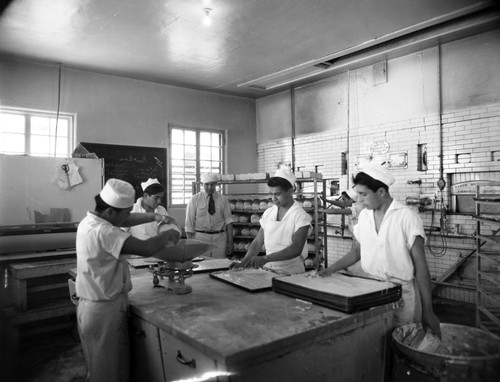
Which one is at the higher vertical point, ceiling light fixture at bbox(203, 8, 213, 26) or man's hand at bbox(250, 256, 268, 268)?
ceiling light fixture at bbox(203, 8, 213, 26)

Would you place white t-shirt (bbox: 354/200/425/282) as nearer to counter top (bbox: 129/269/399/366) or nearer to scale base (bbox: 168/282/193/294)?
counter top (bbox: 129/269/399/366)

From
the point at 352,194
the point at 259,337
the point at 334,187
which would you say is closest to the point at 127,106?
the point at 334,187

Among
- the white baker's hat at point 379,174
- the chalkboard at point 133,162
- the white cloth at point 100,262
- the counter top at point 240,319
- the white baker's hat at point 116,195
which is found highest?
the chalkboard at point 133,162

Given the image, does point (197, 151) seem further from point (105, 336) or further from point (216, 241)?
point (105, 336)

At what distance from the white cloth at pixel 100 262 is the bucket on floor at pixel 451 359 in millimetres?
1746

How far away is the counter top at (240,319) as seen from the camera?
178 centimetres

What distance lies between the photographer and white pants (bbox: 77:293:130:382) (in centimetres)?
240

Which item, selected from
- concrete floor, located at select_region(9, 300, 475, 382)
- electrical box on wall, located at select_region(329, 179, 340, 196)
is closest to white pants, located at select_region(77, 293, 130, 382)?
concrete floor, located at select_region(9, 300, 475, 382)

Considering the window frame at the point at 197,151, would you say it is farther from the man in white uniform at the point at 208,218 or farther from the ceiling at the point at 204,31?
the man in white uniform at the point at 208,218

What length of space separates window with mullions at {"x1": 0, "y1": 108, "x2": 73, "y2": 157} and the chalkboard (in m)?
0.38

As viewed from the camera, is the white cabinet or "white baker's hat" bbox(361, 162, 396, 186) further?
"white baker's hat" bbox(361, 162, 396, 186)

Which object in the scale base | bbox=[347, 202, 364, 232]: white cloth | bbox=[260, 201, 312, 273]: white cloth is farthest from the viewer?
bbox=[347, 202, 364, 232]: white cloth

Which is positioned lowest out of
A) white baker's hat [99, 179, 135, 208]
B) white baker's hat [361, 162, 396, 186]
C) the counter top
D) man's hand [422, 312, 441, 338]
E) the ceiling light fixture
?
man's hand [422, 312, 441, 338]

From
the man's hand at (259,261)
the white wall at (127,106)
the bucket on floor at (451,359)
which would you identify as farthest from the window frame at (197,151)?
the bucket on floor at (451,359)
